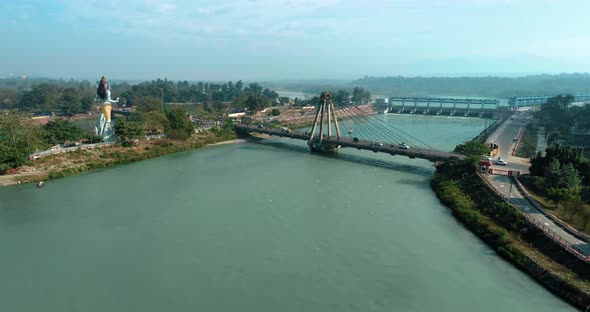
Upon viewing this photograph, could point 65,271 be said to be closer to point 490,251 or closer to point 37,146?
point 490,251

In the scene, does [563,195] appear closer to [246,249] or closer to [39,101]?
[246,249]

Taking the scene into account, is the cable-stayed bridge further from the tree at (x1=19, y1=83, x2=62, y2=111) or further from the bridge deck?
the tree at (x1=19, y1=83, x2=62, y2=111)

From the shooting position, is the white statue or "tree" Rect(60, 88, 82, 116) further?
"tree" Rect(60, 88, 82, 116)

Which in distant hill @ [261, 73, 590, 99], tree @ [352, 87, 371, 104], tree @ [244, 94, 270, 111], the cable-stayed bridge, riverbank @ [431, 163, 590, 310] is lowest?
riverbank @ [431, 163, 590, 310]

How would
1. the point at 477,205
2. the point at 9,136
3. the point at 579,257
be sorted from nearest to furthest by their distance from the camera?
1. the point at 579,257
2. the point at 477,205
3. the point at 9,136

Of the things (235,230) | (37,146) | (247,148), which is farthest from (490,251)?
(37,146)

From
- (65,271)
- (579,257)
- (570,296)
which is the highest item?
(579,257)

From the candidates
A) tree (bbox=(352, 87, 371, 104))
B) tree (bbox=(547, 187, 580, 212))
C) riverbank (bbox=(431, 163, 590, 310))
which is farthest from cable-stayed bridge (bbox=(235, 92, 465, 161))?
tree (bbox=(352, 87, 371, 104))

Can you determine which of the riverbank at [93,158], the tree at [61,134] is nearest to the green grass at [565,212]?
the riverbank at [93,158]

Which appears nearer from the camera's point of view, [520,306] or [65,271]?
[520,306]
